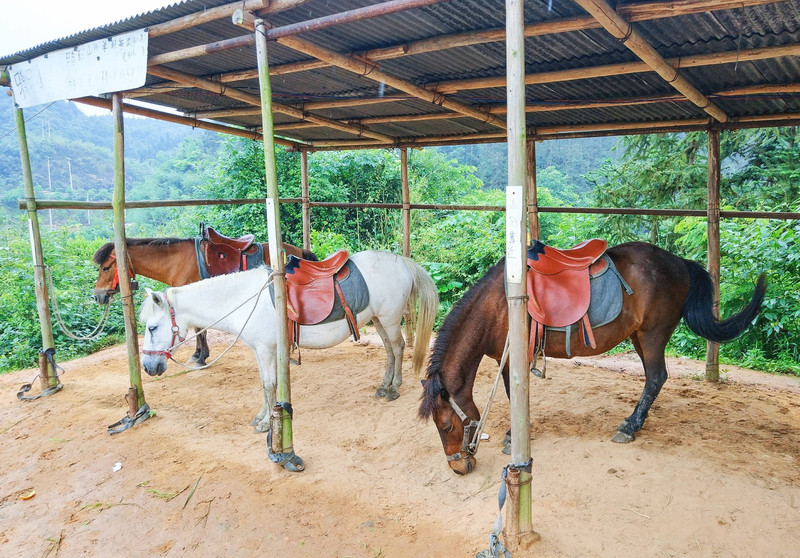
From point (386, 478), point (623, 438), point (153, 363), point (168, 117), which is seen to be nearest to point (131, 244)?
point (168, 117)

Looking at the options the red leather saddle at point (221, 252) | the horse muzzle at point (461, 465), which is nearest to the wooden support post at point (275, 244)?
the horse muzzle at point (461, 465)

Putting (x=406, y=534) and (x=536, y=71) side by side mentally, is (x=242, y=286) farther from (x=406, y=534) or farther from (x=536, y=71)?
(x=536, y=71)

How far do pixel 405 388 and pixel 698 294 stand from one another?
272 centimetres

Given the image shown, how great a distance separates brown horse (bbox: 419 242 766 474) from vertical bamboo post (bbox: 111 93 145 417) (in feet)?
8.89

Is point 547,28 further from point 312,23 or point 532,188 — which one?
point 532,188

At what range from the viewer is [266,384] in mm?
4340

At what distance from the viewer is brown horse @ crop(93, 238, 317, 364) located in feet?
18.8

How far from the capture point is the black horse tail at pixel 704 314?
12.4ft

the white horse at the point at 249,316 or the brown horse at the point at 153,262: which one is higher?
the brown horse at the point at 153,262

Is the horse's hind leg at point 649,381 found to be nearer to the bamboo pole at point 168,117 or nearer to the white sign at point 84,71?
the white sign at point 84,71

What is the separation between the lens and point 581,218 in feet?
35.8

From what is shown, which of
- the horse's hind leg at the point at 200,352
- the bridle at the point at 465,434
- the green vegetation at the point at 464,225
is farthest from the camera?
the green vegetation at the point at 464,225

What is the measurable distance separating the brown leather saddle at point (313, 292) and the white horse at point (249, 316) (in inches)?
5.7

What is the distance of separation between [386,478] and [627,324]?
6.73 ft
